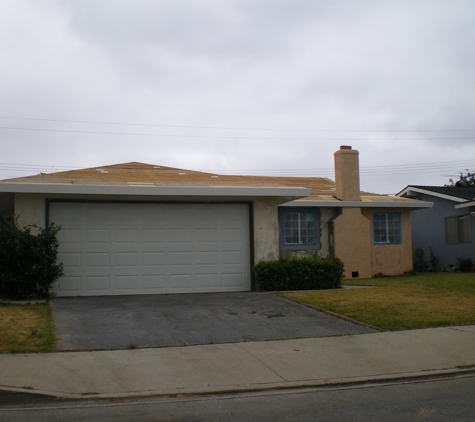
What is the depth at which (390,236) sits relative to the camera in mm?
23484

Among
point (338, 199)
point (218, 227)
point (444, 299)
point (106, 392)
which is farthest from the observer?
point (338, 199)

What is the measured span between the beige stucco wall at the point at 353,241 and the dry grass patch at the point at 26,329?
41.6 ft

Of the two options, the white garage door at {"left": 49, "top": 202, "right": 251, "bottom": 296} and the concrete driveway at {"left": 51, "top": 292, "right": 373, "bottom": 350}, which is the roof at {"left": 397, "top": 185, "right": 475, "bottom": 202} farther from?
the concrete driveway at {"left": 51, "top": 292, "right": 373, "bottom": 350}

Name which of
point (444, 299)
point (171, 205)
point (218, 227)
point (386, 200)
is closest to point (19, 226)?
point (171, 205)

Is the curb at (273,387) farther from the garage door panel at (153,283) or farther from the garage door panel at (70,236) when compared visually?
the garage door panel at (153,283)

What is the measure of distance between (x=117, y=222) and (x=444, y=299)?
27.7 ft

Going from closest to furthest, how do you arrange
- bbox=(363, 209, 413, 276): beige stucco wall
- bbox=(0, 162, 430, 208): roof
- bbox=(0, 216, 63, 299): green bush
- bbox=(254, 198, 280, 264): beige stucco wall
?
bbox=(0, 216, 63, 299): green bush < bbox=(0, 162, 430, 208): roof < bbox=(254, 198, 280, 264): beige stucco wall < bbox=(363, 209, 413, 276): beige stucco wall

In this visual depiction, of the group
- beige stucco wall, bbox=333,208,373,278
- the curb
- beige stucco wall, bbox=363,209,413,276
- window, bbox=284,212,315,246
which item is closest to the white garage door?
window, bbox=284,212,315,246

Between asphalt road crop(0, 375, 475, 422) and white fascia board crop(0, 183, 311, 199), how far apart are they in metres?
8.26

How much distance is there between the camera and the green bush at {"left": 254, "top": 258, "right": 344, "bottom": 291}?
1541 centimetres

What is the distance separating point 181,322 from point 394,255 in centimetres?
1461

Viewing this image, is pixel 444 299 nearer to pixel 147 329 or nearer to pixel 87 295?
pixel 147 329

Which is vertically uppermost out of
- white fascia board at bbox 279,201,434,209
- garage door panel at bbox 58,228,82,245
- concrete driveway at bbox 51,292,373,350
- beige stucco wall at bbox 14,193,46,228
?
white fascia board at bbox 279,201,434,209

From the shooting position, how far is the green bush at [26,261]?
13.2m
